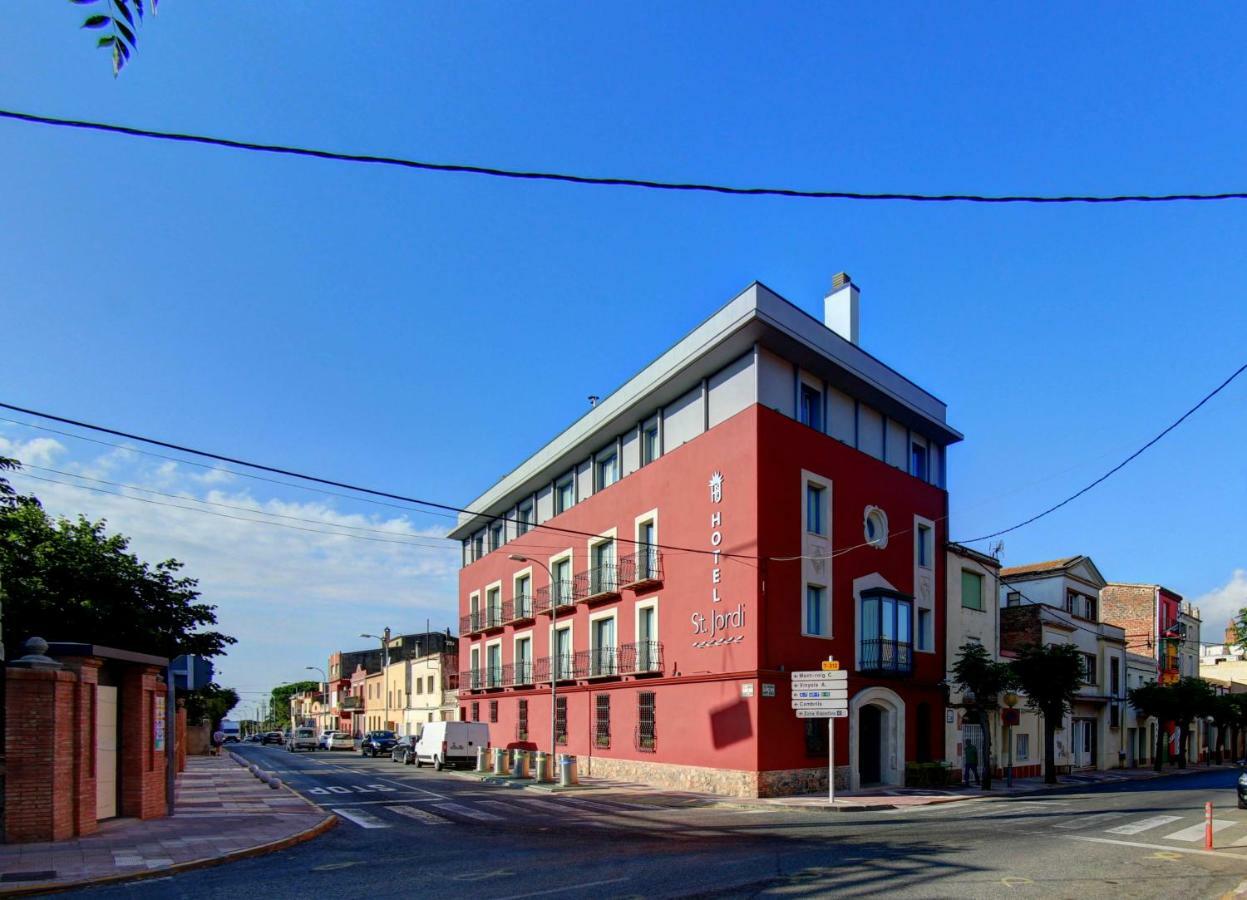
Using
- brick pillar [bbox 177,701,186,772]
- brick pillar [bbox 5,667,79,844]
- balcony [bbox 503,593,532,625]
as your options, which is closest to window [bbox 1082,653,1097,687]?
balcony [bbox 503,593,532,625]

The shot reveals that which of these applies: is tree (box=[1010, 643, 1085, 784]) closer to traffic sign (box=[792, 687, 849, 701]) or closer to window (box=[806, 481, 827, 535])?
window (box=[806, 481, 827, 535])

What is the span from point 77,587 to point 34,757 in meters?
16.7

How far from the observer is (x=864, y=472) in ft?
98.0

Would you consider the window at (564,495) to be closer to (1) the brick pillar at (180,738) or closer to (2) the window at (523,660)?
(2) the window at (523,660)

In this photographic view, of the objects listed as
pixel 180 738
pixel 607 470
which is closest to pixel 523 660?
pixel 607 470

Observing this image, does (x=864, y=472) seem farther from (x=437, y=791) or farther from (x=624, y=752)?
(x=437, y=791)

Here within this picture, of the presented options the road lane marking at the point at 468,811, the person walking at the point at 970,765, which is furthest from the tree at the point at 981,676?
the road lane marking at the point at 468,811

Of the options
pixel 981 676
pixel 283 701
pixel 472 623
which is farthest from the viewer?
pixel 283 701

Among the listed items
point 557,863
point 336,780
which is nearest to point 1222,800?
point 557,863

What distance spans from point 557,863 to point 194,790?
17.6 m

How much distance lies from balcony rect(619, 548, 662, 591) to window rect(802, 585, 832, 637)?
16.8 feet

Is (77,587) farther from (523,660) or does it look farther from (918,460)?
(918,460)

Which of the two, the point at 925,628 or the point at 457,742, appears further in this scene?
the point at 457,742

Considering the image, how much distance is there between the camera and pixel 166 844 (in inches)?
556
